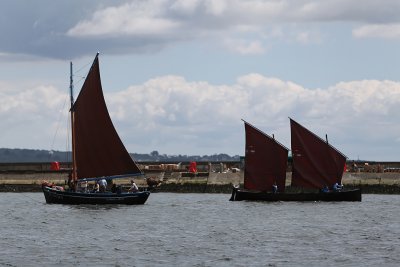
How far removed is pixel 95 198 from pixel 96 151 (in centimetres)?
373

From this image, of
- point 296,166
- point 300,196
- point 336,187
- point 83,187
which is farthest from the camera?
point 300,196

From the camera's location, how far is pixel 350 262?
5031 centimetres

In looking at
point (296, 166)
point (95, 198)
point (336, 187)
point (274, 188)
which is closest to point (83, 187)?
point (95, 198)

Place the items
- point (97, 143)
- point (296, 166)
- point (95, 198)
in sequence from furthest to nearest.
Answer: point (296, 166) → point (97, 143) → point (95, 198)

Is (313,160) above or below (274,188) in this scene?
above

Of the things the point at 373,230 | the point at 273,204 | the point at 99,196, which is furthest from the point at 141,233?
the point at 273,204

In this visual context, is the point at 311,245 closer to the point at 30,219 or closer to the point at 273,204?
the point at 30,219

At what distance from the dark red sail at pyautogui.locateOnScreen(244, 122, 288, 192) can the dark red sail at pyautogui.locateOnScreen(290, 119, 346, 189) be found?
54.0 inches

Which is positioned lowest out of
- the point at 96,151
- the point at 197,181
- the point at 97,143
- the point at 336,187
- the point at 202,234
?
the point at 202,234

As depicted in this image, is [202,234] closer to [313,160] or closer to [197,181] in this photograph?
[313,160]

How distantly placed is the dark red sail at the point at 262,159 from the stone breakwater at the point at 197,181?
10.7 m

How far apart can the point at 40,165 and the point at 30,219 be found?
212ft

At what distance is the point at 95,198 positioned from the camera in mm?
88688

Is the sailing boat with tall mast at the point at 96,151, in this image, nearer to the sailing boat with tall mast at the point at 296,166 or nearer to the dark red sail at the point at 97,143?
the dark red sail at the point at 97,143
